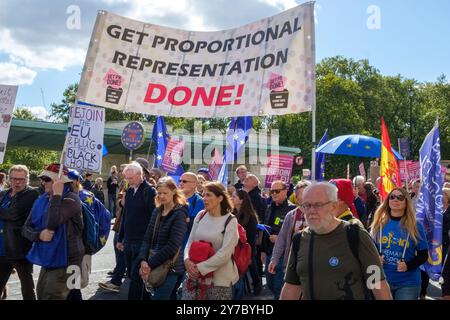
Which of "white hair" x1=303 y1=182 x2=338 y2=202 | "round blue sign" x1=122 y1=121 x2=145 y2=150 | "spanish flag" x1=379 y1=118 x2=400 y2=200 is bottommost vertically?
"white hair" x1=303 y1=182 x2=338 y2=202

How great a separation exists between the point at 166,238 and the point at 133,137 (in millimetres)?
9533

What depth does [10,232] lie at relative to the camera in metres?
5.75

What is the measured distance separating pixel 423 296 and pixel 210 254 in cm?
467

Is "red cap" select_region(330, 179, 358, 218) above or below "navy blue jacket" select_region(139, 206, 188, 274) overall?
above

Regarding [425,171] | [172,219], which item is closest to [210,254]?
[172,219]

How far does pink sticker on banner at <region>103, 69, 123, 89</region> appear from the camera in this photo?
631cm

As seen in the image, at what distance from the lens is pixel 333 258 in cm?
319

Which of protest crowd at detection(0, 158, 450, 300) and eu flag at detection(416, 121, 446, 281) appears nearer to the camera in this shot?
protest crowd at detection(0, 158, 450, 300)

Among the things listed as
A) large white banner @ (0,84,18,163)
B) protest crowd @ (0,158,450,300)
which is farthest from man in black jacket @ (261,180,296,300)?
large white banner @ (0,84,18,163)

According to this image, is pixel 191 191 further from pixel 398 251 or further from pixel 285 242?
pixel 398 251

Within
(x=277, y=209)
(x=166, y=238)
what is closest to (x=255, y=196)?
(x=277, y=209)

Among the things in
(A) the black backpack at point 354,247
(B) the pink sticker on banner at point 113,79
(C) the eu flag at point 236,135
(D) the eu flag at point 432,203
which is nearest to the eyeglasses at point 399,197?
(D) the eu flag at point 432,203

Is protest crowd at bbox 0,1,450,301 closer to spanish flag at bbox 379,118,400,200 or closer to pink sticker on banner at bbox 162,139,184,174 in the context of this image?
spanish flag at bbox 379,118,400,200
